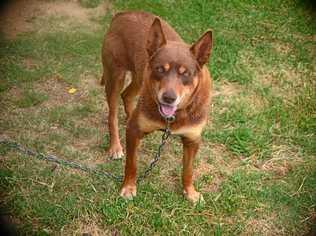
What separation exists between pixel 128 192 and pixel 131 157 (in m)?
0.39

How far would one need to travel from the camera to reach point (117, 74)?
5.23 m

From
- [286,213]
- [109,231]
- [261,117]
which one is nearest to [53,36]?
[261,117]

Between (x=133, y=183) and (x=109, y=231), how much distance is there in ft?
1.98

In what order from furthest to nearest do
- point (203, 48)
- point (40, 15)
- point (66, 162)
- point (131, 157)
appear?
point (40, 15), point (66, 162), point (131, 157), point (203, 48)

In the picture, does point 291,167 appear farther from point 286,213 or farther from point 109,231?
point 109,231

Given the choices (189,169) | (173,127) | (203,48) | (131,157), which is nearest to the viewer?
(203,48)

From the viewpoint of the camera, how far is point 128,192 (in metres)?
4.87

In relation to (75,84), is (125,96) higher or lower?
higher

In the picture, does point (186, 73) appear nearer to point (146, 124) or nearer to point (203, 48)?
point (203, 48)

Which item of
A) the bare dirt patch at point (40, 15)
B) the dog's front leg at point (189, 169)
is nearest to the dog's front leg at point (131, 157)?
the dog's front leg at point (189, 169)

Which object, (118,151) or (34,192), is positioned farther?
(118,151)

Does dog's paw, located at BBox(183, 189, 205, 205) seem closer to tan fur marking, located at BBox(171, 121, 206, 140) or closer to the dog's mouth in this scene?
tan fur marking, located at BBox(171, 121, 206, 140)

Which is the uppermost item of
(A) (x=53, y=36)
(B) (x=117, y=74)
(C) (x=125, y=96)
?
(B) (x=117, y=74)

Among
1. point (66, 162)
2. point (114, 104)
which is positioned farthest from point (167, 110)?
point (66, 162)
